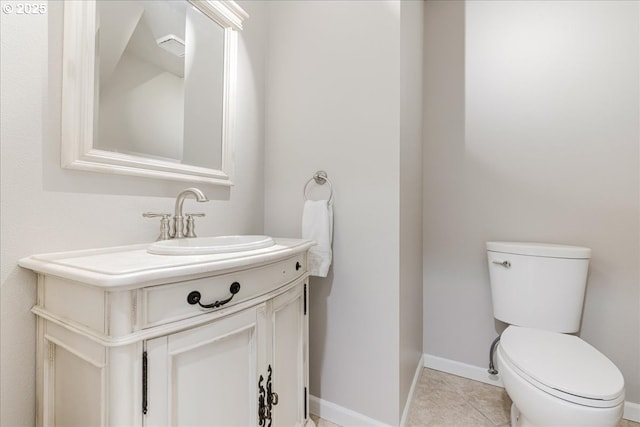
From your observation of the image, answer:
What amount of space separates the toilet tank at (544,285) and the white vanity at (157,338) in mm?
1165

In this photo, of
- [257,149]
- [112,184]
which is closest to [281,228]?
[257,149]

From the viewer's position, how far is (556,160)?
4.97ft

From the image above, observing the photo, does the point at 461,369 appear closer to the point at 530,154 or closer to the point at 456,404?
the point at 456,404

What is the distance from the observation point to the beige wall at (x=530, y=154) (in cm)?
139

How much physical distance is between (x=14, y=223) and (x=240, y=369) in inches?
27.1

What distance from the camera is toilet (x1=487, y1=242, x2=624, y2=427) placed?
0.88 meters

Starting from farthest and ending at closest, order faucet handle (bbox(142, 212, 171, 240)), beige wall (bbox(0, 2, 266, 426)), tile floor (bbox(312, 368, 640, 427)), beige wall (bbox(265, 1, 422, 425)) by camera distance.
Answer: tile floor (bbox(312, 368, 640, 427)) < beige wall (bbox(265, 1, 422, 425)) < faucet handle (bbox(142, 212, 171, 240)) < beige wall (bbox(0, 2, 266, 426))

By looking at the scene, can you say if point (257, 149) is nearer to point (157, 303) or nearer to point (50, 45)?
point (50, 45)

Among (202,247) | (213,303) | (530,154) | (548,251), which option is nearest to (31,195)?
(202,247)

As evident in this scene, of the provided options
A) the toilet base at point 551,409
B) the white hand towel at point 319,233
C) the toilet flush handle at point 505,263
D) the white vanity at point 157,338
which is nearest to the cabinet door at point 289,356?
the white vanity at point 157,338

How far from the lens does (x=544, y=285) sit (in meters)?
1.35

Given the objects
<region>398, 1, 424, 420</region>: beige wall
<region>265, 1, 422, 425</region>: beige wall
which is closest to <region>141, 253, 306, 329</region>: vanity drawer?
<region>265, 1, 422, 425</region>: beige wall

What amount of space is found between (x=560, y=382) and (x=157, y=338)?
3.91 ft

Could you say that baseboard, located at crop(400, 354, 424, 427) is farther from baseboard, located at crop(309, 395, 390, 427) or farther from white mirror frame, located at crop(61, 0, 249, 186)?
white mirror frame, located at crop(61, 0, 249, 186)
